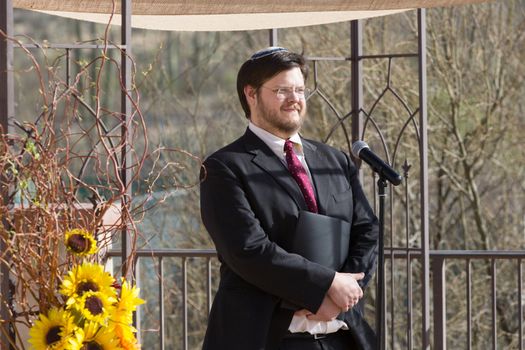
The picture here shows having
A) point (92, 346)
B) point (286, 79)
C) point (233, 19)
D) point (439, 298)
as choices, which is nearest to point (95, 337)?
point (92, 346)

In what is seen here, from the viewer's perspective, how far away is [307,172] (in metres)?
3.32

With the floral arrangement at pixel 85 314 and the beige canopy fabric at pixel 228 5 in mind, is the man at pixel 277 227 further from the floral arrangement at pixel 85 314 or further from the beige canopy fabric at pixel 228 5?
the beige canopy fabric at pixel 228 5

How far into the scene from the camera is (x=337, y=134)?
1169 cm

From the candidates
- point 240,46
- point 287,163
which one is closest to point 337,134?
point 240,46

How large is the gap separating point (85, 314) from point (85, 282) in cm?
10

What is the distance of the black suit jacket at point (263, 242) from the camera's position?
3.11 metres

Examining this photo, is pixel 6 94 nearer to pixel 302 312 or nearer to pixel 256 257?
pixel 256 257

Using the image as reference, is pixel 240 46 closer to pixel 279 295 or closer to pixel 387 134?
pixel 387 134

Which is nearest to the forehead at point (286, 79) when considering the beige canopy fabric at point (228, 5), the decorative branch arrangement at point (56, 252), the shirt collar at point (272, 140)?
the shirt collar at point (272, 140)

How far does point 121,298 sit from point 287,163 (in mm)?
640

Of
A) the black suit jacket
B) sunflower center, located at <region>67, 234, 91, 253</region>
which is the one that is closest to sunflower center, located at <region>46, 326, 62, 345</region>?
sunflower center, located at <region>67, 234, 91, 253</region>

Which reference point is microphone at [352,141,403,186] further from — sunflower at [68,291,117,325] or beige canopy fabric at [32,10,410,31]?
beige canopy fabric at [32,10,410,31]

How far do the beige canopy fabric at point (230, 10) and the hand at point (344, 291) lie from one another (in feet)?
6.25

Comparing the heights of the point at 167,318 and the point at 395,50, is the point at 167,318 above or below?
below
